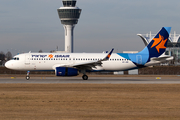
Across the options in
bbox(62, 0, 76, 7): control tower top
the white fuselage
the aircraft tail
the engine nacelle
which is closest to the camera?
the engine nacelle

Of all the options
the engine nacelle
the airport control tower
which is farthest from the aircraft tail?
the airport control tower

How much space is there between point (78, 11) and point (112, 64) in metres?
137

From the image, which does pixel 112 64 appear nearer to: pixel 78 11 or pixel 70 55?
pixel 70 55

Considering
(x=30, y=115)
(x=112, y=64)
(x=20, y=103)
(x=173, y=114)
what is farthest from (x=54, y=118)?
(x=112, y=64)

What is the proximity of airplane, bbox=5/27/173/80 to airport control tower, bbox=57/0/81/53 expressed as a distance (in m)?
131

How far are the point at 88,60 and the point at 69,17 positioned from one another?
445 ft

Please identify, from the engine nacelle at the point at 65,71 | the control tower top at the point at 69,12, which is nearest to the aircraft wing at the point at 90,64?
the engine nacelle at the point at 65,71

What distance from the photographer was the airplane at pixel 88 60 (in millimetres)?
37612

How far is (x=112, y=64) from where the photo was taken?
3969 centimetres

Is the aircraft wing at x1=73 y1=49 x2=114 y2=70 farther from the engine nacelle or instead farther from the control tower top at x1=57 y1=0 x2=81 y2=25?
the control tower top at x1=57 y1=0 x2=81 y2=25

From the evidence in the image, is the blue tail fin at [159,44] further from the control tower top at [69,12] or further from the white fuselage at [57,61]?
the control tower top at [69,12]

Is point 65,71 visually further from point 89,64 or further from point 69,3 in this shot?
point 69,3

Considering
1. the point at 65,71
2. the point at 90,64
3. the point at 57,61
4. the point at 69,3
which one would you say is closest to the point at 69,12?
the point at 69,3

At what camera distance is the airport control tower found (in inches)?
6718
